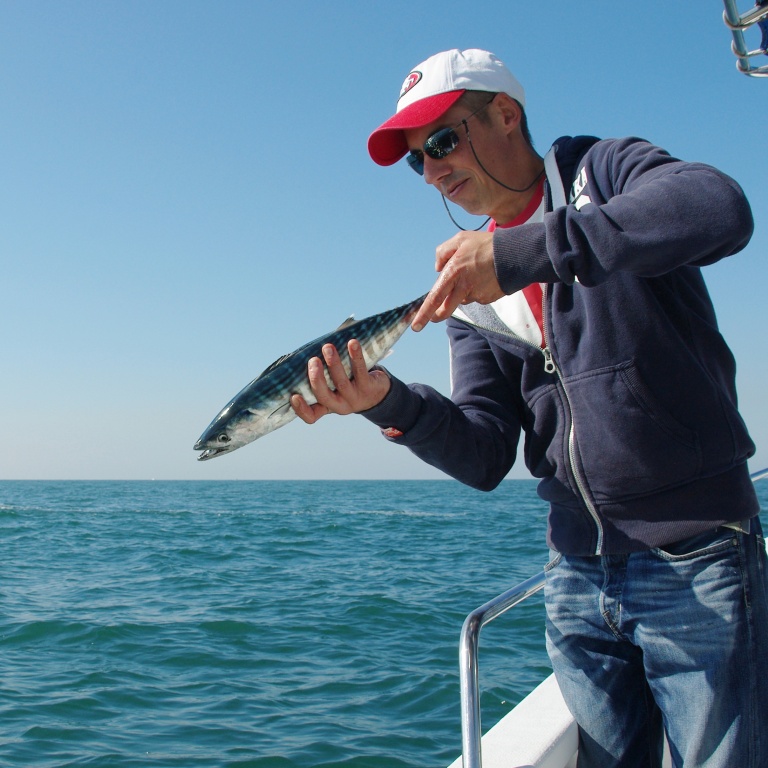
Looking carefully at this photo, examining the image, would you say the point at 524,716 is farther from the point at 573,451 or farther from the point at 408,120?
the point at 408,120

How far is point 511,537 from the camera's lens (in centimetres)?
2273

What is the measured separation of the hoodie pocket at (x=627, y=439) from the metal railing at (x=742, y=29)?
40.3 inches

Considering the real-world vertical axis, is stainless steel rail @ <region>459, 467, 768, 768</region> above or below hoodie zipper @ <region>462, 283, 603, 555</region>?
below

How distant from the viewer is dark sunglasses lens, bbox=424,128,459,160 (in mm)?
2369

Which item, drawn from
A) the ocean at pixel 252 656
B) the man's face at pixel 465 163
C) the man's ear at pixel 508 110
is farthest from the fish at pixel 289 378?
the ocean at pixel 252 656

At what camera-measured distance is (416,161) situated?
2.55 metres

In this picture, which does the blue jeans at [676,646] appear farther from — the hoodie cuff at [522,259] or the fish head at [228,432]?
the fish head at [228,432]

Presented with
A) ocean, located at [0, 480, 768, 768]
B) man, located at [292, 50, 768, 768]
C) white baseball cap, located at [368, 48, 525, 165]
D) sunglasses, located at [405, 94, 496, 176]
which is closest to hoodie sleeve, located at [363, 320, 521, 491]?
man, located at [292, 50, 768, 768]

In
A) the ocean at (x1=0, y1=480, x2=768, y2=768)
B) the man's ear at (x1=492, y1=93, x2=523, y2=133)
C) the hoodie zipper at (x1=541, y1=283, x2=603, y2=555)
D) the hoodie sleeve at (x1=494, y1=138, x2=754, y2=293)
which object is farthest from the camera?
the ocean at (x1=0, y1=480, x2=768, y2=768)

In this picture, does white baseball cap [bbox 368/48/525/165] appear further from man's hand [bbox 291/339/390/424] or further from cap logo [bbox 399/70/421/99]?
man's hand [bbox 291/339/390/424]

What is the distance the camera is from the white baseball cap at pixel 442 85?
7.57ft

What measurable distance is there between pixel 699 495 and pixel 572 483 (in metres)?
0.35

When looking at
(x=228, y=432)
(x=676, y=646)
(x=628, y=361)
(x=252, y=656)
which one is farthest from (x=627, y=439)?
(x=252, y=656)

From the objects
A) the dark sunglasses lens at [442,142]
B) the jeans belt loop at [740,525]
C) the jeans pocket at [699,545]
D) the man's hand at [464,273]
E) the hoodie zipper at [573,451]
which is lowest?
the jeans pocket at [699,545]
